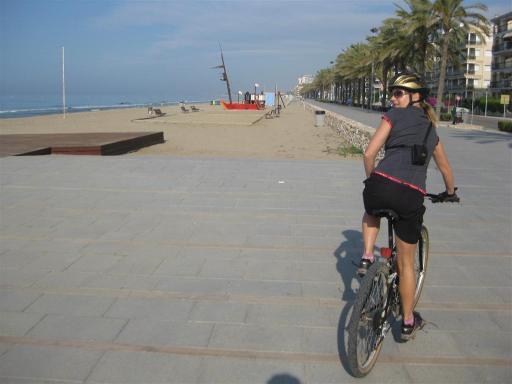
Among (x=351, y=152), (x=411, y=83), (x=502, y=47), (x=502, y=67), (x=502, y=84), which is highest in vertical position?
(x=502, y=47)

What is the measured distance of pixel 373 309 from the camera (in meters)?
2.69

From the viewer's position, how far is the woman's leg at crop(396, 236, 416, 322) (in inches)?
111

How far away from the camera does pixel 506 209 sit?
6719 millimetres

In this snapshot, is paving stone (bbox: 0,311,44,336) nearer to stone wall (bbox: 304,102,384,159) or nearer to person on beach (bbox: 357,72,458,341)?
person on beach (bbox: 357,72,458,341)

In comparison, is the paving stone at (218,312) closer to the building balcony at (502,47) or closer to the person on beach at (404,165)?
the person on beach at (404,165)

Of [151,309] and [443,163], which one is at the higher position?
[443,163]

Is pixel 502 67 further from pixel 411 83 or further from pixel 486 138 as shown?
pixel 411 83

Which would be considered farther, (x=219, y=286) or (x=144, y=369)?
(x=219, y=286)

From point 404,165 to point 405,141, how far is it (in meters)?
0.13

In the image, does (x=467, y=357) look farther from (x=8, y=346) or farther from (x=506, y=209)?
(x=506, y=209)

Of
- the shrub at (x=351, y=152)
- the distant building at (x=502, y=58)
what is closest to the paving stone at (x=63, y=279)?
the shrub at (x=351, y=152)

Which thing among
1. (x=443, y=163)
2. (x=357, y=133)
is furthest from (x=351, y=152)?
(x=443, y=163)

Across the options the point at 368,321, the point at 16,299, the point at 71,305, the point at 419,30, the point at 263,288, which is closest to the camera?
the point at 368,321

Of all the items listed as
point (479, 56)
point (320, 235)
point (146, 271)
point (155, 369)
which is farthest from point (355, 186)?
point (479, 56)
